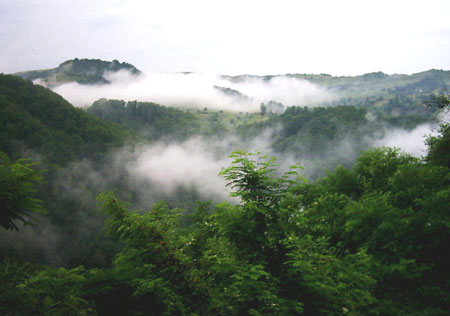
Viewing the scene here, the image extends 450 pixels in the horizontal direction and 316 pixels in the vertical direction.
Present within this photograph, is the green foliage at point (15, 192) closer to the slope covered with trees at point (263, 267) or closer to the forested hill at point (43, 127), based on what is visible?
the slope covered with trees at point (263, 267)

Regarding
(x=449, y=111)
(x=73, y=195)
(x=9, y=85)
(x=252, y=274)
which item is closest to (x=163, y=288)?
(x=252, y=274)

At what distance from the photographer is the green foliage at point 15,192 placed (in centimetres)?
607

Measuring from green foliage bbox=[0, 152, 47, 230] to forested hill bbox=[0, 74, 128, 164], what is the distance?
168795mm

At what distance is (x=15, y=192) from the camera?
6133 millimetres

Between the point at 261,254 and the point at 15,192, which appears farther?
the point at 261,254

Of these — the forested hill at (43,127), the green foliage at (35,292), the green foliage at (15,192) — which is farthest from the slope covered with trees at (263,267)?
the forested hill at (43,127)

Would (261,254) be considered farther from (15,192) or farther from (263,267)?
(15,192)

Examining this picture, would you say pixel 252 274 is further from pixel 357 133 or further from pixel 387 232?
pixel 357 133

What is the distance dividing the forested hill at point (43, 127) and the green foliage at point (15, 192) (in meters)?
169

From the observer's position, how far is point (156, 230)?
477 inches

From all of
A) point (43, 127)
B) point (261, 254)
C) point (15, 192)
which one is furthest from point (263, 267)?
point (43, 127)

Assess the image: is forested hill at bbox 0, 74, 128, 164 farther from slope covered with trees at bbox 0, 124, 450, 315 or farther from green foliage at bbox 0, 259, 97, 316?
green foliage at bbox 0, 259, 97, 316

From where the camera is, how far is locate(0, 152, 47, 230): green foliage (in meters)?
6.07

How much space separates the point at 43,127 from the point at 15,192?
7664 inches
